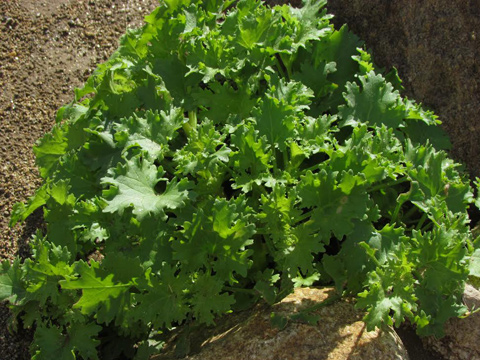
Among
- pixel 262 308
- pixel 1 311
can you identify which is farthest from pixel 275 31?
pixel 1 311

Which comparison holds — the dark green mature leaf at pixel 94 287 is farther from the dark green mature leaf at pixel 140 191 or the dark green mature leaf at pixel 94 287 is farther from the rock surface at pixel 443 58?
the rock surface at pixel 443 58

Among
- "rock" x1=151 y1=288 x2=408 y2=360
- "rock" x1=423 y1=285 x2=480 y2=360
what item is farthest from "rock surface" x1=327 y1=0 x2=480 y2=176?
"rock" x1=151 y1=288 x2=408 y2=360

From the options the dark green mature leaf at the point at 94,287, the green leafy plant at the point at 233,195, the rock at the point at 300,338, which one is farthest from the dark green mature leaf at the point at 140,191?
the rock at the point at 300,338

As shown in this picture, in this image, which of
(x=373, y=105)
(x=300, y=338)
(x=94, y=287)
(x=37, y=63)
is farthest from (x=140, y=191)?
(x=37, y=63)

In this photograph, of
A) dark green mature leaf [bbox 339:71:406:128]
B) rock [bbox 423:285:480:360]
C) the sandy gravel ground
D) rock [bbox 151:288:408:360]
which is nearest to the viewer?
rock [bbox 151:288:408:360]

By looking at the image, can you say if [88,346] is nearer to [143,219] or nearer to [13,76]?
[143,219]

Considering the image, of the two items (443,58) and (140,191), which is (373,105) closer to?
(443,58)

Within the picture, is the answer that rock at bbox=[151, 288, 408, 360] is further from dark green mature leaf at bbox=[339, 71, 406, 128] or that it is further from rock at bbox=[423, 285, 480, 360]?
dark green mature leaf at bbox=[339, 71, 406, 128]
